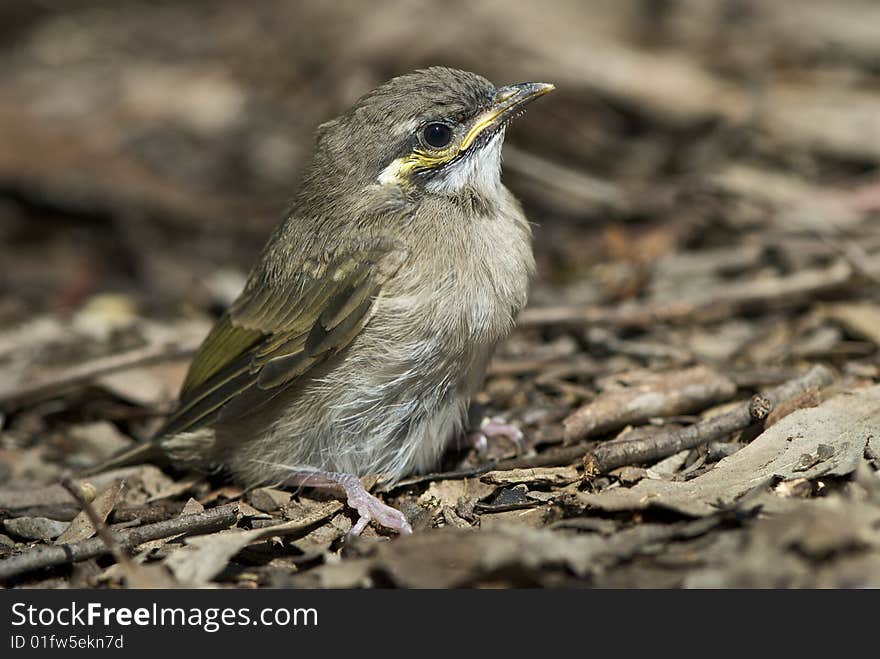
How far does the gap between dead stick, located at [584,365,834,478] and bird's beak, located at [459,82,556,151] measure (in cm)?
165

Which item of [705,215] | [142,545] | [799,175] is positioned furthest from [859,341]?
[142,545]

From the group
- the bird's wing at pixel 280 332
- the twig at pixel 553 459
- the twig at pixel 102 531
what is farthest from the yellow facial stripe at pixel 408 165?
the twig at pixel 102 531

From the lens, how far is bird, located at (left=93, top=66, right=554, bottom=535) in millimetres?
4723

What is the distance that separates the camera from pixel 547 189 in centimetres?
855

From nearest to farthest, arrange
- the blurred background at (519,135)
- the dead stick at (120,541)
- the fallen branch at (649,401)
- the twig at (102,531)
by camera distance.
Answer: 1. the twig at (102,531)
2. the dead stick at (120,541)
3. the fallen branch at (649,401)
4. the blurred background at (519,135)

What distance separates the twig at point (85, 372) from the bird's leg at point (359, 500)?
1721mm

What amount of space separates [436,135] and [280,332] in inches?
49.2

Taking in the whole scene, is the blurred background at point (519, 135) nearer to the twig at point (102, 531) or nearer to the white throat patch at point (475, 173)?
the white throat patch at point (475, 173)

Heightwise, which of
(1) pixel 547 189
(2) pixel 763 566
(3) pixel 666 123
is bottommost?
(2) pixel 763 566

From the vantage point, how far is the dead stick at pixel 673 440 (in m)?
4.69

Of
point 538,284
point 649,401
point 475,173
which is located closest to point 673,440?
point 649,401

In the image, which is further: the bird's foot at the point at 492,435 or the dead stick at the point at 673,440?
the bird's foot at the point at 492,435
